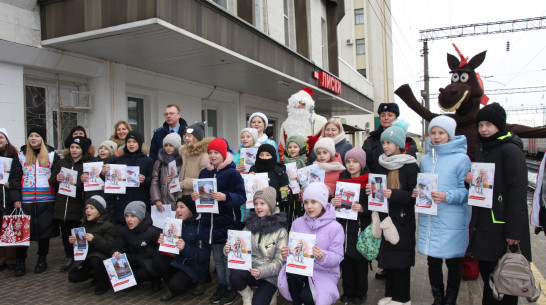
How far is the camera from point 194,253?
4.56m

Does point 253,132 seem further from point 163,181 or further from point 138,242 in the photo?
point 138,242

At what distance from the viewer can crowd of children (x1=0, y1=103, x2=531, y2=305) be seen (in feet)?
11.8

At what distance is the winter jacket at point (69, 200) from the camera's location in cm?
543

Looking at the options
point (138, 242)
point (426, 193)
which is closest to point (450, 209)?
point (426, 193)

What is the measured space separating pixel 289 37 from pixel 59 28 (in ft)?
29.4

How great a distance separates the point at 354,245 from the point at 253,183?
4.45 ft

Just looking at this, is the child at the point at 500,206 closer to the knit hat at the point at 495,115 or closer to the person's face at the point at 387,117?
the knit hat at the point at 495,115

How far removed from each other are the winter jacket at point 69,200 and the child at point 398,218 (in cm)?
413

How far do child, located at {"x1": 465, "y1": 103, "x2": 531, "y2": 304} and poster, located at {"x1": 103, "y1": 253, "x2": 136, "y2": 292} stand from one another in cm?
374

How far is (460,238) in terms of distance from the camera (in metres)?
3.76

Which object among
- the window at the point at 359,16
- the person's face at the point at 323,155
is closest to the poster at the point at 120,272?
the person's face at the point at 323,155

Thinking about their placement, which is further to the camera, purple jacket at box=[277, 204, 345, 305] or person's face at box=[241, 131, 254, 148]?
person's face at box=[241, 131, 254, 148]

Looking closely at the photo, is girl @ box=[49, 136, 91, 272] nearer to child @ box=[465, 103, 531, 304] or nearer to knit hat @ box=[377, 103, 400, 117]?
knit hat @ box=[377, 103, 400, 117]

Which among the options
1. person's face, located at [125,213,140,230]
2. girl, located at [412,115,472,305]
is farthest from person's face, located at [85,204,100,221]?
girl, located at [412,115,472,305]
